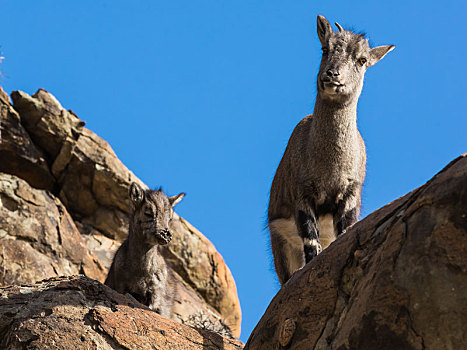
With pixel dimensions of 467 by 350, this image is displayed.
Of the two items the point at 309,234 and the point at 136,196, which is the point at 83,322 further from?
the point at 136,196

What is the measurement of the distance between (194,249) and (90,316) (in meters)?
12.5

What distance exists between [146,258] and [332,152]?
12.7 feet

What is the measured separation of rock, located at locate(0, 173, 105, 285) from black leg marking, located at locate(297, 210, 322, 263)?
6.87 m

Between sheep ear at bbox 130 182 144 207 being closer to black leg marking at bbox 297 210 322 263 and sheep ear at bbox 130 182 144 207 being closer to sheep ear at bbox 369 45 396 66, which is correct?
black leg marking at bbox 297 210 322 263

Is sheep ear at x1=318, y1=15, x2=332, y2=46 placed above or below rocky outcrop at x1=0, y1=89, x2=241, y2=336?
below

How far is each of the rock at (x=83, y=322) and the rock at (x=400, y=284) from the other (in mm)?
1719

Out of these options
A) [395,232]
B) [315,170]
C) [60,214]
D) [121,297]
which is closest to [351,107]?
[315,170]

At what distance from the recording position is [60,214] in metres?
16.0

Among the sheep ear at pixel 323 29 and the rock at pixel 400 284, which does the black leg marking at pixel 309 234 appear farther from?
the rock at pixel 400 284

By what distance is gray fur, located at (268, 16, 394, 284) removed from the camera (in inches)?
341

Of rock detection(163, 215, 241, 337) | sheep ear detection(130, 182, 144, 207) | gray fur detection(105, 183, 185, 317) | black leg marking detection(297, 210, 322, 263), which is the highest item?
rock detection(163, 215, 241, 337)

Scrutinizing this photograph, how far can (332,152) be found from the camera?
885 cm

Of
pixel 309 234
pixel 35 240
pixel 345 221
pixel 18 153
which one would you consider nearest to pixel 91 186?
pixel 18 153

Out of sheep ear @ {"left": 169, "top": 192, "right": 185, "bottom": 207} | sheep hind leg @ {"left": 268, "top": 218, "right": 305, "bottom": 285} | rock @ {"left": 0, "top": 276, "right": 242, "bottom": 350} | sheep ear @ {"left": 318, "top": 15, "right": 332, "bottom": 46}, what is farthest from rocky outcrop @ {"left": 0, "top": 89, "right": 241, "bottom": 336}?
rock @ {"left": 0, "top": 276, "right": 242, "bottom": 350}
